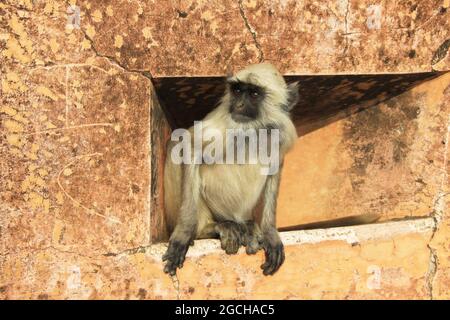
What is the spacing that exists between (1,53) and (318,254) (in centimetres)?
170

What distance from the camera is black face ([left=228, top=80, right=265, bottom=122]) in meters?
3.00

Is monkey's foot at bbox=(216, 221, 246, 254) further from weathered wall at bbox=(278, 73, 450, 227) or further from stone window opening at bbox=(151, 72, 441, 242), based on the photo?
weathered wall at bbox=(278, 73, 450, 227)

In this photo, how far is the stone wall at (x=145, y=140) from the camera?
2.87 m

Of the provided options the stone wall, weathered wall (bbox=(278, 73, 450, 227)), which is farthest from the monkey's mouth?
weathered wall (bbox=(278, 73, 450, 227))

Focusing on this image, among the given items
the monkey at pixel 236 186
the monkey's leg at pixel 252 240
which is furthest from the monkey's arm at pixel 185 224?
the monkey's leg at pixel 252 240

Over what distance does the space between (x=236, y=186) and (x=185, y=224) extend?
14.6 inches

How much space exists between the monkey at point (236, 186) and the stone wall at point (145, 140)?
2.9 inches

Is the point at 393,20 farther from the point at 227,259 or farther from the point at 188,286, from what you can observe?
the point at 188,286

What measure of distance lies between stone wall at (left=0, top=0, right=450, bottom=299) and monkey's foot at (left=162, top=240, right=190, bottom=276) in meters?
0.05

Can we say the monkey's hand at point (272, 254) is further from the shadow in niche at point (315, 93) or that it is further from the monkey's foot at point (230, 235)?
the shadow in niche at point (315, 93)

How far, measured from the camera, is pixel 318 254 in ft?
10.2

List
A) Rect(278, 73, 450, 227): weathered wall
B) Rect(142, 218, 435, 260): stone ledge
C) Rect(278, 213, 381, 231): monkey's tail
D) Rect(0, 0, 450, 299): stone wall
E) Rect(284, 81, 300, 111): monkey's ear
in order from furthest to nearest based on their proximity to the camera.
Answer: Rect(278, 213, 381, 231): monkey's tail
Rect(278, 73, 450, 227): weathered wall
Rect(284, 81, 300, 111): monkey's ear
Rect(142, 218, 435, 260): stone ledge
Rect(0, 0, 450, 299): stone wall

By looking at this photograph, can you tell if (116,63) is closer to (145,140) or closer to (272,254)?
(145,140)

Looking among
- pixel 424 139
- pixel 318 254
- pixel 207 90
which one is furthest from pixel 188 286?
pixel 424 139
